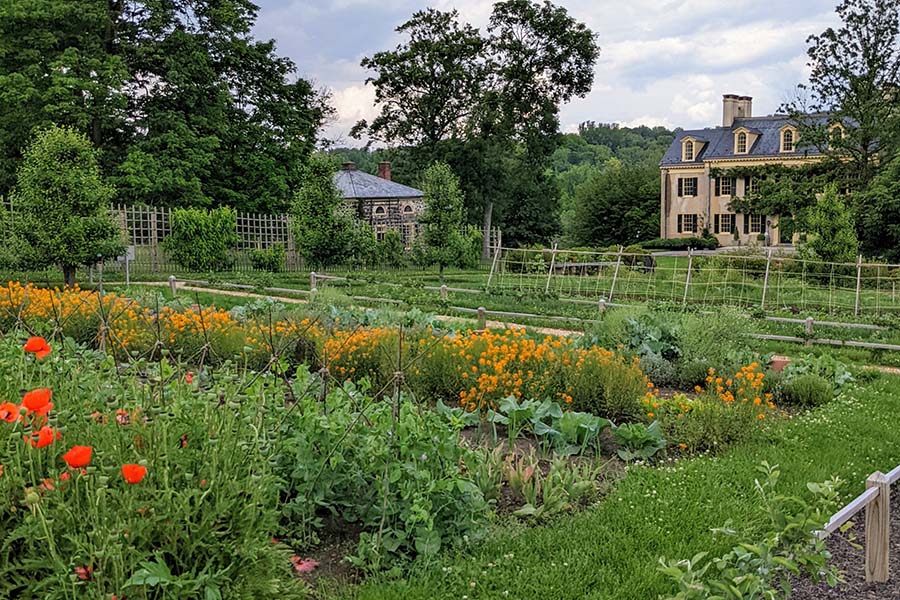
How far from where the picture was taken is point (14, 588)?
2.70 meters

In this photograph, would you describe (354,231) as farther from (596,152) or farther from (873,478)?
(596,152)

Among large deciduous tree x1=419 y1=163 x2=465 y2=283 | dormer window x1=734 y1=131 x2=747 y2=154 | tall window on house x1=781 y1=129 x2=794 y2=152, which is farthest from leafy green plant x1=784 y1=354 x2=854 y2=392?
dormer window x1=734 y1=131 x2=747 y2=154

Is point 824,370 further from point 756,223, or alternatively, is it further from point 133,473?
point 756,223

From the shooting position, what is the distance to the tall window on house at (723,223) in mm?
39812

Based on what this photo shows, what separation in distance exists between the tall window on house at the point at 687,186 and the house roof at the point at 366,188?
1595 centimetres

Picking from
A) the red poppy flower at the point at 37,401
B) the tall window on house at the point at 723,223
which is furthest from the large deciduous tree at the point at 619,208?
the red poppy flower at the point at 37,401

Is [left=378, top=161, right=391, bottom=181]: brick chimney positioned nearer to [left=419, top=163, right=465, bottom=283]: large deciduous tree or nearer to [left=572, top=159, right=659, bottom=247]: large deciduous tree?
[left=572, top=159, right=659, bottom=247]: large deciduous tree

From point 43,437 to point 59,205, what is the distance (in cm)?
1298

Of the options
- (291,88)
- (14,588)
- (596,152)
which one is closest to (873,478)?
(14,588)

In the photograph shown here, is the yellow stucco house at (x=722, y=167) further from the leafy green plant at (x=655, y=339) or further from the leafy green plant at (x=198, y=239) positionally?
the leafy green plant at (x=655, y=339)

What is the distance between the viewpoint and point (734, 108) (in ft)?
135

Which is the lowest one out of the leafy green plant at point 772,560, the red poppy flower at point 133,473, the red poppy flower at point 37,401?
the leafy green plant at point 772,560

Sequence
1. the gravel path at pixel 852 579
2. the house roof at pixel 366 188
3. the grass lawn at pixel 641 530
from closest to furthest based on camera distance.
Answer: the grass lawn at pixel 641 530, the gravel path at pixel 852 579, the house roof at pixel 366 188

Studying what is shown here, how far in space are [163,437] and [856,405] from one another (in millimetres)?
6053
